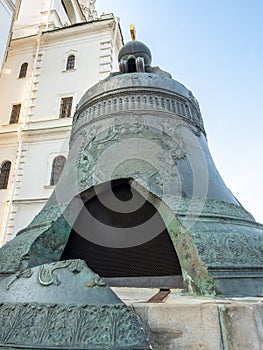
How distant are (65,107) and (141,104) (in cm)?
770

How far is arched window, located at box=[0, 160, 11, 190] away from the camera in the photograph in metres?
8.42

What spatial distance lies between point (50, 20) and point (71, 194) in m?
12.5

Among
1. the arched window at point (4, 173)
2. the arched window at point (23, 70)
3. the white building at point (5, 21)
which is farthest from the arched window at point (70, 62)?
the arched window at point (4, 173)

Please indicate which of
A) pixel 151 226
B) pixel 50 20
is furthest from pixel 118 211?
pixel 50 20

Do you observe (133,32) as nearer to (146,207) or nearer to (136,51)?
(136,51)

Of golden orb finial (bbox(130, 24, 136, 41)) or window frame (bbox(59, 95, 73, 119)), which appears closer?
golden orb finial (bbox(130, 24, 136, 41))

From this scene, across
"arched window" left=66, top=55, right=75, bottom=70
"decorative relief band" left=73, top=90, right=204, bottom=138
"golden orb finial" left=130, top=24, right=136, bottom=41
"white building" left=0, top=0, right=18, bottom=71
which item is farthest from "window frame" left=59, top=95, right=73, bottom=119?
"decorative relief band" left=73, top=90, right=204, bottom=138

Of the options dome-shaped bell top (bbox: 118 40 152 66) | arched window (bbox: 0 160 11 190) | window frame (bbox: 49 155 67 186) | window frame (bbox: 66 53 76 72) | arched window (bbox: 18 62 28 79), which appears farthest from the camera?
arched window (bbox: 18 62 28 79)

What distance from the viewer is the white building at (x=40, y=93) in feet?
25.5

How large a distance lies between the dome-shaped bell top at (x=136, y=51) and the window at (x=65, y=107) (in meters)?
6.65

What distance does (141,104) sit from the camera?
74.9 inches

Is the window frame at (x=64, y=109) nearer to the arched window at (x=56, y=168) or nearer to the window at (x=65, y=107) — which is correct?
the window at (x=65, y=107)

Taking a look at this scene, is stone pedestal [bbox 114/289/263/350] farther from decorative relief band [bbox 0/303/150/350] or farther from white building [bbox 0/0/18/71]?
white building [bbox 0/0/18/71]

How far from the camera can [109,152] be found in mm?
1724
